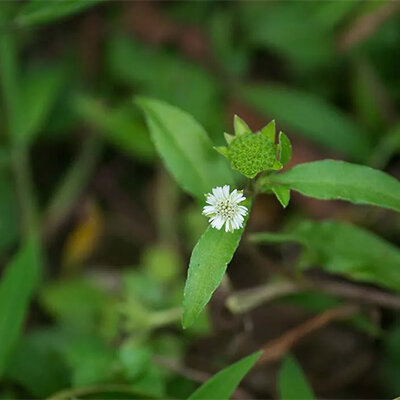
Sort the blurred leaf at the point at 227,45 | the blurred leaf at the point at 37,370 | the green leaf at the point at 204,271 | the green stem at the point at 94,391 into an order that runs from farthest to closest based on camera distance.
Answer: the blurred leaf at the point at 227,45 < the blurred leaf at the point at 37,370 < the green stem at the point at 94,391 < the green leaf at the point at 204,271

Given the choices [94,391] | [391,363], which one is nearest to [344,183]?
[94,391]

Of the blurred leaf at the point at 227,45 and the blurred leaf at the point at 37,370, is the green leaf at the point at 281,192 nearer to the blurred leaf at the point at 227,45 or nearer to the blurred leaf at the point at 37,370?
the blurred leaf at the point at 37,370

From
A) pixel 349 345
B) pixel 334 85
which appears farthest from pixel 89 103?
pixel 349 345

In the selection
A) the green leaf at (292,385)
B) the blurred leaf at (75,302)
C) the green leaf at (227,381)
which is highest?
the blurred leaf at (75,302)

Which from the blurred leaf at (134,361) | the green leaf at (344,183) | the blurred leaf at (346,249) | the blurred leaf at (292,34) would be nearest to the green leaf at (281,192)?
the green leaf at (344,183)

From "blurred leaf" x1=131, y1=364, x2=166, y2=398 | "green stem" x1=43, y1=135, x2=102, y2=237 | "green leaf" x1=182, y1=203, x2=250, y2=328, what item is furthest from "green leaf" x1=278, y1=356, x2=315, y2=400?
"green stem" x1=43, y1=135, x2=102, y2=237

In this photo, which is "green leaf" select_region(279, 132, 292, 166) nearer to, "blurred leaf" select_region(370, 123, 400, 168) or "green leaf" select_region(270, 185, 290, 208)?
"green leaf" select_region(270, 185, 290, 208)

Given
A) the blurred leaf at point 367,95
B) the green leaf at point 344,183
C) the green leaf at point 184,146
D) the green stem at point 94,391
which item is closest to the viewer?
the green leaf at point 344,183
